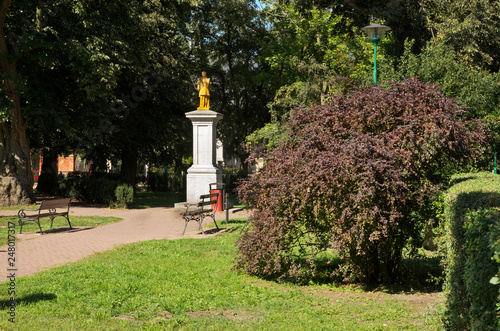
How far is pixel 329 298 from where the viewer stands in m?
6.59

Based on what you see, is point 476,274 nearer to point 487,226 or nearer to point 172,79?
point 487,226

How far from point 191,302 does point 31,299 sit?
6.66 ft

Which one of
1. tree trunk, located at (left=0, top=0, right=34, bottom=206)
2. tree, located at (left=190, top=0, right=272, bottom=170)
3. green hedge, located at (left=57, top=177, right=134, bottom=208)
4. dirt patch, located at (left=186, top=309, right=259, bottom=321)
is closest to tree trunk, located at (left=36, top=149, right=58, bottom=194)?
green hedge, located at (left=57, top=177, right=134, bottom=208)

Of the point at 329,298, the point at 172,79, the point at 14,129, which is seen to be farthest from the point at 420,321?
the point at 172,79

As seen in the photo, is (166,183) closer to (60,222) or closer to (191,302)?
→ (60,222)

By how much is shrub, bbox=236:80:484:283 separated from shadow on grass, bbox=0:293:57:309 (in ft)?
9.51

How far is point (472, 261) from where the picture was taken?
363cm

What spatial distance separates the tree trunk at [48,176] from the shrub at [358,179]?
2254cm

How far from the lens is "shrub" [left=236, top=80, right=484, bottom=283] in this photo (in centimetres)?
654

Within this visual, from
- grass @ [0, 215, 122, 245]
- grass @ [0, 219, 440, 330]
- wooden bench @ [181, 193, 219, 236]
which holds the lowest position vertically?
grass @ [0, 219, 440, 330]

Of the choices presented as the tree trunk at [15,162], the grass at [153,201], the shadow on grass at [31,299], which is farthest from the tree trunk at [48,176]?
the shadow on grass at [31,299]

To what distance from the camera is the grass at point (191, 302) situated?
209 inches

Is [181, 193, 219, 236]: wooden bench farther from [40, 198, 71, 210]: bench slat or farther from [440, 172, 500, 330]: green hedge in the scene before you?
[440, 172, 500, 330]: green hedge

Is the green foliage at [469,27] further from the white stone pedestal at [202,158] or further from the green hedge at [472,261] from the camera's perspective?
the green hedge at [472,261]
